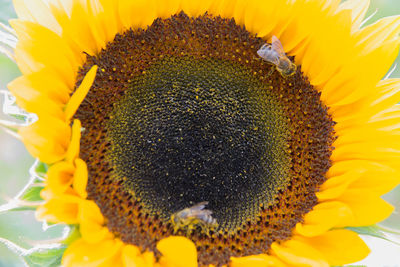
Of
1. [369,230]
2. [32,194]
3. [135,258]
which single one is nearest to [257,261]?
[135,258]

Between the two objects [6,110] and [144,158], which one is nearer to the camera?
[6,110]

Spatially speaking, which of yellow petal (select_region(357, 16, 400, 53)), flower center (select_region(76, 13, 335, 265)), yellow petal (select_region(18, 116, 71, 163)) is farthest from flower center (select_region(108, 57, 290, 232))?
yellow petal (select_region(357, 16, 400, 53))

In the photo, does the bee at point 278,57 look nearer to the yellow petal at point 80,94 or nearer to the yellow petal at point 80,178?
the yellow petal at point 80,94

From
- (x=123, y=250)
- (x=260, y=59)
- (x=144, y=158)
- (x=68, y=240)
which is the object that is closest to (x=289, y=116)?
(x=260, y=59)

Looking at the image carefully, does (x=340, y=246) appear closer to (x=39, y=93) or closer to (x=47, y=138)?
(x=47, y=138)

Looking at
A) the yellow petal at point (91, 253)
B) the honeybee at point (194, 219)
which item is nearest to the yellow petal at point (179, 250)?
the honeybee at point (194, 219)

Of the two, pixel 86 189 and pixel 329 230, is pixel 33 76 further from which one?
pixel 329 230
